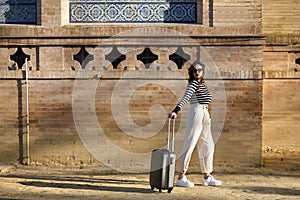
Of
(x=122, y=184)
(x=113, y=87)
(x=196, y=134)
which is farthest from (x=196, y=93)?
(x=113, y=87)

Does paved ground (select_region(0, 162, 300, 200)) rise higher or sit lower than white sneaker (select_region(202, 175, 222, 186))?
lower

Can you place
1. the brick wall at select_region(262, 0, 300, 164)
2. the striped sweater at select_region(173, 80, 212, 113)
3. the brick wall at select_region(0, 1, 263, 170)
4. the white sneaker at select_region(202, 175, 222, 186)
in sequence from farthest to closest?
the brick wall at select_region(262, 0, 300, 164), the brick wall at select_region(0, 1, 263, 170), the white sneaker at select_region(202, 175, 222, 186), the striped sweater at select_region(173, 80, 212, 113)

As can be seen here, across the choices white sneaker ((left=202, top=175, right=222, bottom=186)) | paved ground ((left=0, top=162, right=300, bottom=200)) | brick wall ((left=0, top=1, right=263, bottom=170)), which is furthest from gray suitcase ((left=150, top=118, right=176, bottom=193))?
brick wall ((left=0, top=1, right=263, bottom=170))

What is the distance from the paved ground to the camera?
8.03 meters

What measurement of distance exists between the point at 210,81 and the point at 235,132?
3.45 feet

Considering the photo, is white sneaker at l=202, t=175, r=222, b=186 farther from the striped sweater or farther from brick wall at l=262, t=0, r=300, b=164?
brick wall at l=262, t=0, r=300, b=164

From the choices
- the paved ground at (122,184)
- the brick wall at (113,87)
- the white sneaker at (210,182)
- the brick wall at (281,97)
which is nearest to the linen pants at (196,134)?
the white sneaker at (210,182)

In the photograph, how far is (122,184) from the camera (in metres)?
8.92

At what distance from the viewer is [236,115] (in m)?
10.6

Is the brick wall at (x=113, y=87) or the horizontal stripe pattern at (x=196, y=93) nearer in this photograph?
the horizontal stripe pattern at (x=196, y=93)

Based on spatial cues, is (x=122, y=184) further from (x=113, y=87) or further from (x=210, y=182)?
(x=113, y=87)

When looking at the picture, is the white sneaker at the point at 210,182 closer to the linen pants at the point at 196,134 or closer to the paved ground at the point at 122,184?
the paved ground at the point at 122,184

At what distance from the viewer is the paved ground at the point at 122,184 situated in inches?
316

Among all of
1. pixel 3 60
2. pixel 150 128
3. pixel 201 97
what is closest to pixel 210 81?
pixel 150 128
